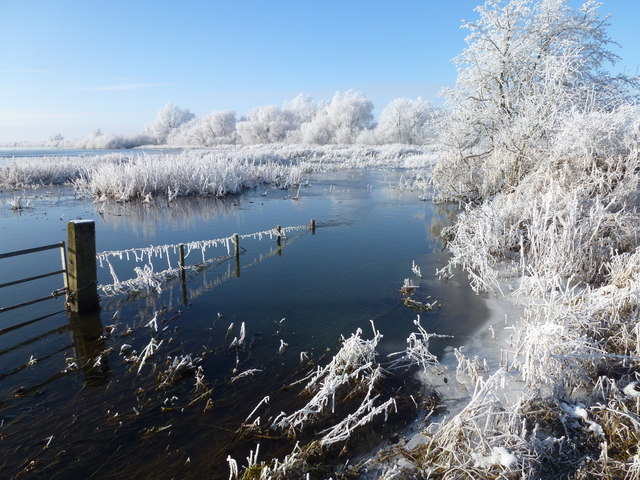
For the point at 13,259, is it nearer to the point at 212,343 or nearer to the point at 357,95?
the point at 212,343

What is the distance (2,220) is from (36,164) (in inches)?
481

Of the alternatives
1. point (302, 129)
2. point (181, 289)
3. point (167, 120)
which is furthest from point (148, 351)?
point (167, 120)

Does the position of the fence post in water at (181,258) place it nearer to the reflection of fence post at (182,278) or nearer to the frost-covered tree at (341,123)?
the reflection of fence post at (182,278)

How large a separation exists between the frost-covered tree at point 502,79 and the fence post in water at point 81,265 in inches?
511

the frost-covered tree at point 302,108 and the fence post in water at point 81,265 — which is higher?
the frost-covered tree at point 302,108

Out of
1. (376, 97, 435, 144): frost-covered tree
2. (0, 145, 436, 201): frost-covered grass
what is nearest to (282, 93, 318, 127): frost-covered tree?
(376, 97, 435, 144): frost-covered tree

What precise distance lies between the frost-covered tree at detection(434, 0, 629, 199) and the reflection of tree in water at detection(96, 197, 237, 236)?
1026cm

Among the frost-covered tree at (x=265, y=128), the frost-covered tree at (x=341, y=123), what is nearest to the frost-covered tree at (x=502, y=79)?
the frost-covered tree at (x=341, y=123)

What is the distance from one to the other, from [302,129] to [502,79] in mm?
59200

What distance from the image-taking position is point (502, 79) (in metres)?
15.8

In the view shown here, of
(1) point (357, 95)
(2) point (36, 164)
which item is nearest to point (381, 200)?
(2) point (36, 164)

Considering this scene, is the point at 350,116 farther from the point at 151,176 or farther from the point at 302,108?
the point at 151,176

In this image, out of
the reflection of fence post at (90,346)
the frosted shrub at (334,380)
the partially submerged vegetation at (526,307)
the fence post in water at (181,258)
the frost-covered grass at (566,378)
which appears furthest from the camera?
the fence post in water at (181,258)

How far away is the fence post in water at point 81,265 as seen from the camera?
5.67 metres
